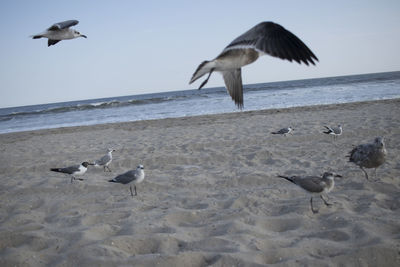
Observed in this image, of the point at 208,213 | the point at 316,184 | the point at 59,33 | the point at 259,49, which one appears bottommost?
the point at 208,213

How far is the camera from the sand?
10.0 ft

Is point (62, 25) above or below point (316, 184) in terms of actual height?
above

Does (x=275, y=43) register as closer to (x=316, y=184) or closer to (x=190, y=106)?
(x=316, y=184)

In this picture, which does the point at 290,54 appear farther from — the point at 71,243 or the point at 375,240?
the point at 71,243

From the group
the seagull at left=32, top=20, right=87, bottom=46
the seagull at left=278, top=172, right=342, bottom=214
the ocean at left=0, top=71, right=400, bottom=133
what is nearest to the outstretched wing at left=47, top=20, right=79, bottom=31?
the seagull at left=32, top=20, right=87, bottom=46

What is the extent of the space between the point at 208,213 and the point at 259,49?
222cm

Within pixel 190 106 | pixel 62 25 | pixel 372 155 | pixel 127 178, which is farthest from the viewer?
pixel 190 106

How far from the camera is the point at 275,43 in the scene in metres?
2.80

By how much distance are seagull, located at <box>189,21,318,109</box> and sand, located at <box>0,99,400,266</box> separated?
166cm

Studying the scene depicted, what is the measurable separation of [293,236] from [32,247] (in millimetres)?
2714

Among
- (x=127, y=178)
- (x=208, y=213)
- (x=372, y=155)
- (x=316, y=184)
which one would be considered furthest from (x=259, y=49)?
(x=127, y=178)

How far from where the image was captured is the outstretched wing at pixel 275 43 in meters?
2.65

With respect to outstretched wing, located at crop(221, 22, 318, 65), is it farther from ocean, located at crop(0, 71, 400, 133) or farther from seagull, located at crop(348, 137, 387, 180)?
ocean, located at crop(0, 71, 400, 133)

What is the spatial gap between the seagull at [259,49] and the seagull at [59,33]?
7.04 feet
